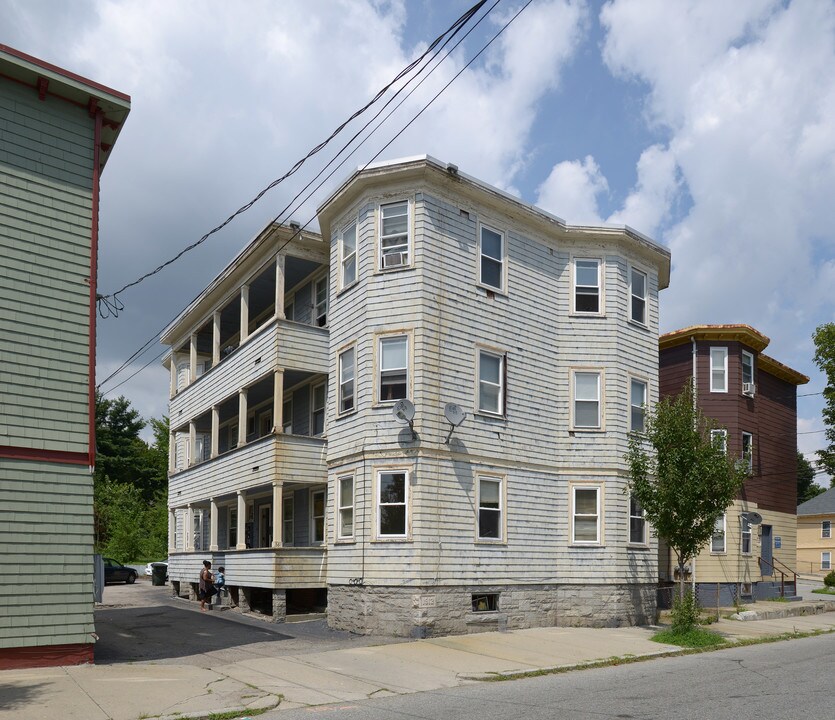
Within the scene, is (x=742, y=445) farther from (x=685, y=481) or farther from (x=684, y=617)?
(x=684, y=617)

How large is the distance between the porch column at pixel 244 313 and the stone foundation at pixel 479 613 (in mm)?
8291

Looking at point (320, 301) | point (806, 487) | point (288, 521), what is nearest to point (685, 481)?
point (320, 301)

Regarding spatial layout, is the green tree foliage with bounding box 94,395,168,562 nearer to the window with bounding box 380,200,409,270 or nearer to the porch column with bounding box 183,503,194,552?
the porch column with bounding box 183,503,194,552

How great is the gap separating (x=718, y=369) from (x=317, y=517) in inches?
635

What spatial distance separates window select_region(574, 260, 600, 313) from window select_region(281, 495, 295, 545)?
10.3m

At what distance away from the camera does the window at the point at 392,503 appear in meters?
19.1

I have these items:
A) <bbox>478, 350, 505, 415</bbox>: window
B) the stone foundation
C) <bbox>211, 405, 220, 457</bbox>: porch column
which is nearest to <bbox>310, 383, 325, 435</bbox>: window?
<bbox>211, 405, 220, 457</bbox>: porch column

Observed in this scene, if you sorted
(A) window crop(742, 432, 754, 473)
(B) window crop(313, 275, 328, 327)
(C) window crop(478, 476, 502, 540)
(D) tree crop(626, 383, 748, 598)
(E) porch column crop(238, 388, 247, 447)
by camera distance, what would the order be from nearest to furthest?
(D) tree crop(626, 383, 748, 598)
(C) window crop(478, 476, 502, 540)
(E) porch column crop(238, 388, 247, 447)
(B) window crop(313, 275, 328, 327)
(A) window crop(742, 432, 754, 473)

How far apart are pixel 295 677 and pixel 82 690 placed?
3.23 m

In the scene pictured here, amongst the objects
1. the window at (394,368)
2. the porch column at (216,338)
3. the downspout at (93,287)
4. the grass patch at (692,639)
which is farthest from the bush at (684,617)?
the porch column at (216,338)

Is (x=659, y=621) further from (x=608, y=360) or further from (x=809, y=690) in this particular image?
(x=809, y=690)

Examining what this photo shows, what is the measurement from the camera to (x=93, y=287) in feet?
49.8

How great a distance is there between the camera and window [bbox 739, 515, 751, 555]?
3067 cm

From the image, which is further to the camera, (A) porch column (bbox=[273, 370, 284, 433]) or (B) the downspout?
(A) porch column (bbox=[273, 370, 284, 433])
